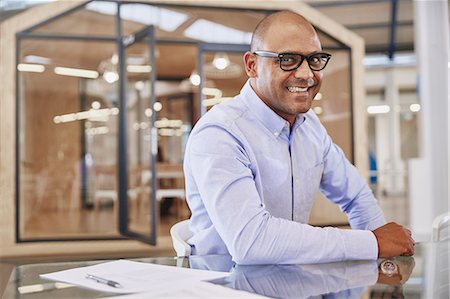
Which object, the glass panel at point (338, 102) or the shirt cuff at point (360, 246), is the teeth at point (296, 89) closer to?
the shirt cuff at point (360, 246)

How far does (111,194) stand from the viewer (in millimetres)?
8883

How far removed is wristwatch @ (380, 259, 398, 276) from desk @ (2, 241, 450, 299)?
0.01 meters

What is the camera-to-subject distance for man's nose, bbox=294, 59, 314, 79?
1.57m

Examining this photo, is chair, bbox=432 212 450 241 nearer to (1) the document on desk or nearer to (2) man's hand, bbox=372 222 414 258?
(2) man's hand, bbox=372 222 414 258

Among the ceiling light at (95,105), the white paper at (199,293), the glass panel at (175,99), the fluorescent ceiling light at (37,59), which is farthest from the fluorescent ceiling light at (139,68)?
the white paper at (199,293)

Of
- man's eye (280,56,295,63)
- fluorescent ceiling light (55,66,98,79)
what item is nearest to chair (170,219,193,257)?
man's eye (280,56,295,63)

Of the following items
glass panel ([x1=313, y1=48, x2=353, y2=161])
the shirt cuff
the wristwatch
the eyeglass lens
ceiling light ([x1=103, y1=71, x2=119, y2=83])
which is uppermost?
ceiling light ([x1=103, y1=71, x2=119, y2=83])

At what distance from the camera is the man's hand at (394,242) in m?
1.35

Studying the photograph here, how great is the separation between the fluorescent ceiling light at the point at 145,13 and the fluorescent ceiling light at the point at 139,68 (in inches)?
25.4

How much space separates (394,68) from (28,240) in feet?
37.7

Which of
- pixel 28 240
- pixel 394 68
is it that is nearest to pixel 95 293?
pixel 28 240

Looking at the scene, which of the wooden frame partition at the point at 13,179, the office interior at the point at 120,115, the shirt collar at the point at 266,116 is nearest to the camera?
the shirt collar at the point at 266,116

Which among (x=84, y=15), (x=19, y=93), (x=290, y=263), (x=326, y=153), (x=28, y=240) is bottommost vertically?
(x=28, y=240)

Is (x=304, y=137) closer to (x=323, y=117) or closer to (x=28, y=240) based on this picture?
(x=28, y=240)
